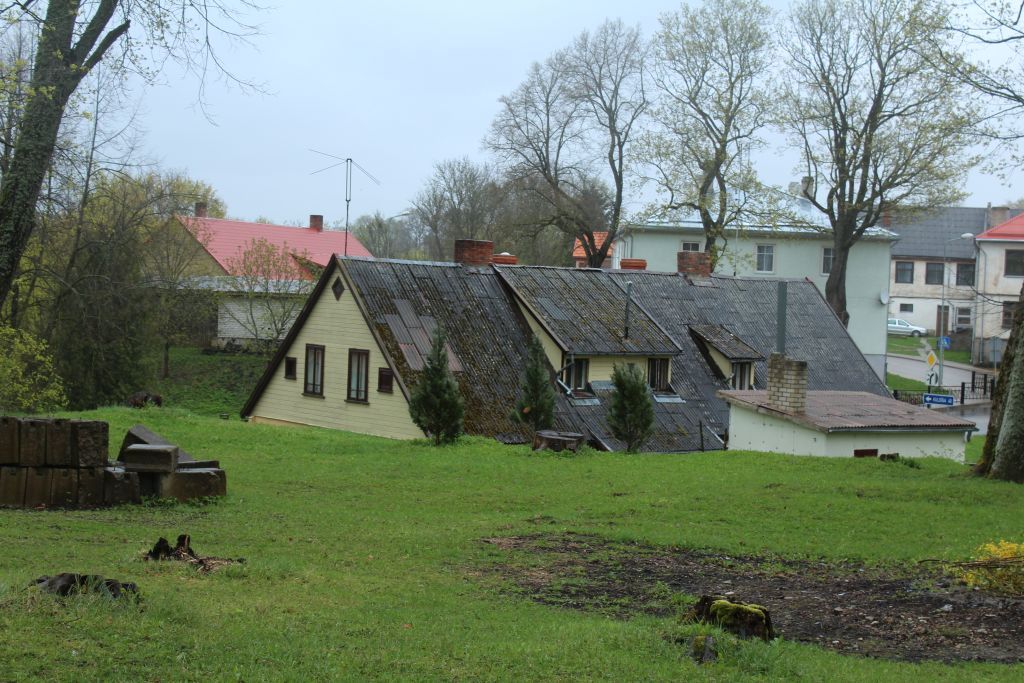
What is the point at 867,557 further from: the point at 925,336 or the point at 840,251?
the point at 925,336

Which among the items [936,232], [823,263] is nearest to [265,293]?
[823,263]

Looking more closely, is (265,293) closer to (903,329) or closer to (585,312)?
(585,312)

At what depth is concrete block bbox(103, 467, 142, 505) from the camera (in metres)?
13.3

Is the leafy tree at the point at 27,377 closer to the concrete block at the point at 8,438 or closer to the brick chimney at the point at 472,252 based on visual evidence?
the brick chimney at the point at 472,252

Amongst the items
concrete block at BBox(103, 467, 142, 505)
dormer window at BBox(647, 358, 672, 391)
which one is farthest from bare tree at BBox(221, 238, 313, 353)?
concrete block at BBox(103, 467, 142, 505)

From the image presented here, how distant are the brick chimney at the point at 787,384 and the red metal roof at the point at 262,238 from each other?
35.9 meters

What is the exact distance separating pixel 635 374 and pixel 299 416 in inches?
490

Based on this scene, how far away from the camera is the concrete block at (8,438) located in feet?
41.2

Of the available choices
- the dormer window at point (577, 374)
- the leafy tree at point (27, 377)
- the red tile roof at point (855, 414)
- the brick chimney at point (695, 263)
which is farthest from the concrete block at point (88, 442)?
the brick chimney at point (695, 263)

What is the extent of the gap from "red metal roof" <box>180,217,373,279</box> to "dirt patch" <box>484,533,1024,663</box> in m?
47.6

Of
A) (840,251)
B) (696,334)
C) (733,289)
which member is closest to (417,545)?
(696,334)

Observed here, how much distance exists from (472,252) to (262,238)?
3249cm

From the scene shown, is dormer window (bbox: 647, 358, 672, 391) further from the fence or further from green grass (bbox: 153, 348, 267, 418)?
the fence

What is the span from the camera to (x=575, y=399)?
1193 inches
